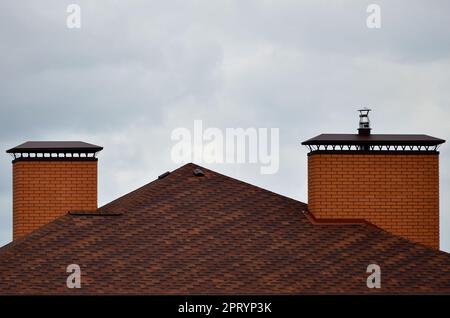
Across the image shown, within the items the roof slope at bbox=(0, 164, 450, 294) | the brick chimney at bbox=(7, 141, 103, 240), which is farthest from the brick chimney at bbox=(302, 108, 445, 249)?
the brick chimney at bbox=(7, 141, 103, 240)

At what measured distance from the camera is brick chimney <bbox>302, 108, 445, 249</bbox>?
4603 cm

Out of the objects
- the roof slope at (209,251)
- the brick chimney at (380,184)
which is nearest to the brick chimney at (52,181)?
the roof slope at (209,251)

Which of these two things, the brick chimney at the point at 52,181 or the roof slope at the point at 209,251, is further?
the brick chimney at the point at 52,181

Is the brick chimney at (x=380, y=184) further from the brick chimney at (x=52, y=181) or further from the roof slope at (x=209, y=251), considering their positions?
the brick chimney at (x=52, y=181)

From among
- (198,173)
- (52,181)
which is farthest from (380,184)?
(52,181)

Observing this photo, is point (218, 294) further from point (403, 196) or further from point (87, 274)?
point (403, 196)

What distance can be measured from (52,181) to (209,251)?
724 centimetres

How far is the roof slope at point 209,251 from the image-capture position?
40.6 metres

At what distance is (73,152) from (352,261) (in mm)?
10396

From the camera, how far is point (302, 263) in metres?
42.3

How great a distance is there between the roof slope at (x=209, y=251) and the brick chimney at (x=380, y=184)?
96 cm

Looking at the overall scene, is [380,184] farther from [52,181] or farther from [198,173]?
[52,181]

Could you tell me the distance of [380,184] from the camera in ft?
152

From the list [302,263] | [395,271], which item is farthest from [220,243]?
[395,271]
